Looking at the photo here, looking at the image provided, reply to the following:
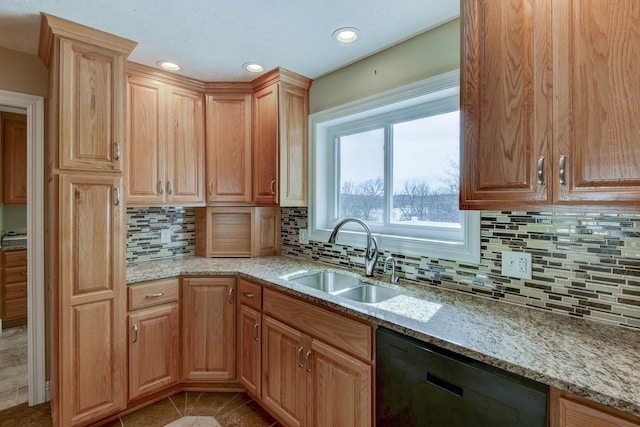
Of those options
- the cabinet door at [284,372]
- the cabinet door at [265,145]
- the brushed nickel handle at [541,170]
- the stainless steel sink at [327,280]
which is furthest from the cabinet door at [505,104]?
the cabinet door at [265,145]

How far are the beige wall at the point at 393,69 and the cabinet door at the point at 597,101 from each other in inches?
26.1

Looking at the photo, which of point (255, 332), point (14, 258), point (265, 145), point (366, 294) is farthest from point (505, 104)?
point (14, 258)

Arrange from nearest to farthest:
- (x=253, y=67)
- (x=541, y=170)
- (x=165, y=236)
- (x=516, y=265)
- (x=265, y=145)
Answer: (x=541, y=170)
(x=516, y=265)
(x=253, y=67)
(x=265, y=145)
(x=165, y=236)

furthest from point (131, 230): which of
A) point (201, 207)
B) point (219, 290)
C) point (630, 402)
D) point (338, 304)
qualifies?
point (630, 402)

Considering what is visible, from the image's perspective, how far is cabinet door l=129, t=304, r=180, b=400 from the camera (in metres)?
2.00

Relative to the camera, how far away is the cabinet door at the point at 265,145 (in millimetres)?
2396

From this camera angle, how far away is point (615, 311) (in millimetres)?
1218

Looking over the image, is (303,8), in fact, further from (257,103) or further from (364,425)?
(364,425)

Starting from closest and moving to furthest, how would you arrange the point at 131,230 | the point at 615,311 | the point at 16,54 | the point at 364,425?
the point at 615,311, the point at 364,425, the point at 16,54, the point at 131,230

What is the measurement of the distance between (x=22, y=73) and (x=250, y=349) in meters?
2.31

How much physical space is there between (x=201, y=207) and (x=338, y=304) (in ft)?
5.61

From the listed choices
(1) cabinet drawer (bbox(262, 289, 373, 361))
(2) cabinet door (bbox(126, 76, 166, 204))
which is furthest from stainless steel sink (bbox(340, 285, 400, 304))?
(2) cabinet door (bbox(126, 76, 166, 204))

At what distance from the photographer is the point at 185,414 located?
2.01 meters

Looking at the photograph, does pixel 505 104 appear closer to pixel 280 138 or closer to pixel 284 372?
pixel 280 138
